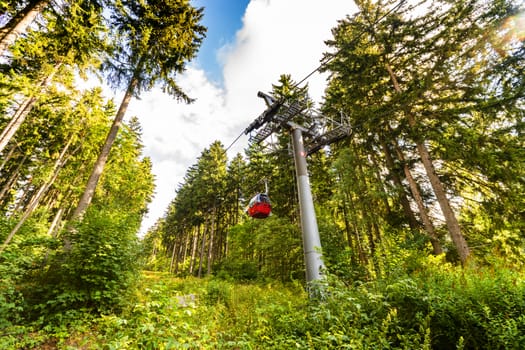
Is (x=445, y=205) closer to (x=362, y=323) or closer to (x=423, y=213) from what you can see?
(x=423, y=213)

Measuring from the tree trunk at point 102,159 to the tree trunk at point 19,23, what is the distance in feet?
11.5

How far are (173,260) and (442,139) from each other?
34675mm

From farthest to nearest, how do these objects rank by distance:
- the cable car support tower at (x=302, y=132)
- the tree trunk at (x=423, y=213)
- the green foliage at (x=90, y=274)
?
the tree trunk at (x=423, y=213) → the cable car support tower at (x=302, y=132) → the green foliage at (x=90, y=274)

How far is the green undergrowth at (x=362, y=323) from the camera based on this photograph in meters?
2.64

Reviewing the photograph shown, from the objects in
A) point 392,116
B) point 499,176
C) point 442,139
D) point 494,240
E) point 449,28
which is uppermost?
point 449,28

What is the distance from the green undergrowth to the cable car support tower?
8.48ft

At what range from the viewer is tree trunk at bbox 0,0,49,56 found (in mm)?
5270

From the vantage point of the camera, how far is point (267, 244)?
1233cm

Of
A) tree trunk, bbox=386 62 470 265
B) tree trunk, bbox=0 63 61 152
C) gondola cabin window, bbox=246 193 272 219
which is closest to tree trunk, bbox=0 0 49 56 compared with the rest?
tree trunk, bbox=0 63 61 152

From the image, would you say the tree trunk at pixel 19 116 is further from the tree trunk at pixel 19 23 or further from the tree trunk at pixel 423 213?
the tree trunk at pixel 423 213

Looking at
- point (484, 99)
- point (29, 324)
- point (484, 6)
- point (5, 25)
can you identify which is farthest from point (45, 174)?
point (484, 6)

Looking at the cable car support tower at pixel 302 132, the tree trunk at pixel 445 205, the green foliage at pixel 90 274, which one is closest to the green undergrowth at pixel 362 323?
the green foliage at pixel 90 274

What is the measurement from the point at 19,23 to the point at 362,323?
1027cm

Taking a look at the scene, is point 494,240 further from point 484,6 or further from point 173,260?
point 173,260
